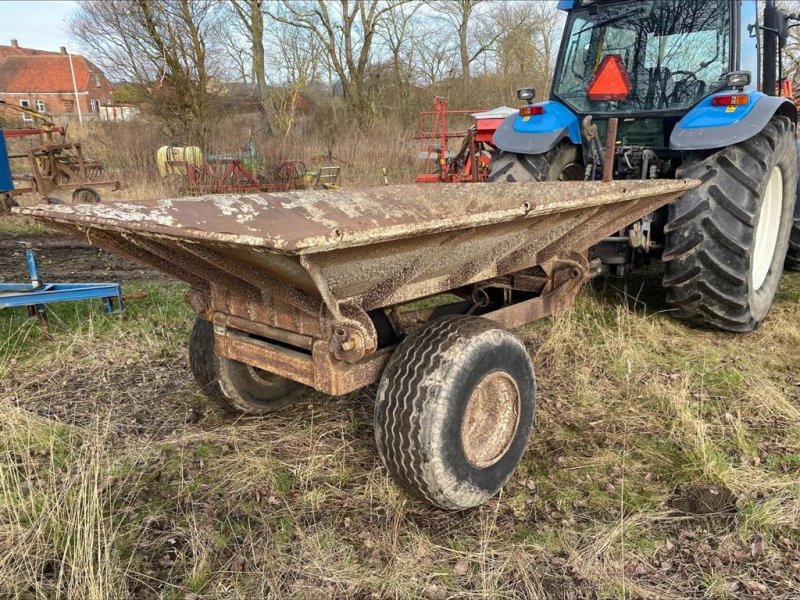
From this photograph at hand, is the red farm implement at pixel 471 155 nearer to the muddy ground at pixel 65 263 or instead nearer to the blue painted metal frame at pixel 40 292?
the muddy ground at pixel 65 263

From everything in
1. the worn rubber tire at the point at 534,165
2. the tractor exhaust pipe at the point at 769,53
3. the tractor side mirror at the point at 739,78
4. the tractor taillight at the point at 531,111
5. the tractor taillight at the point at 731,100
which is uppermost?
the tractor exhaust pipe at the point at 769,53

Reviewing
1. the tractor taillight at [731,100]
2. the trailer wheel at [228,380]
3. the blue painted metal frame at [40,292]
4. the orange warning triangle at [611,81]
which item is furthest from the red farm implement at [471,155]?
the trailer wheel at [228,380]

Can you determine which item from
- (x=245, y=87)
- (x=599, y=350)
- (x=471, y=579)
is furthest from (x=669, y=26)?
(x=245, y=87)

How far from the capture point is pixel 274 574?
201 cm

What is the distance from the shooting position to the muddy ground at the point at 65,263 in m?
5.72

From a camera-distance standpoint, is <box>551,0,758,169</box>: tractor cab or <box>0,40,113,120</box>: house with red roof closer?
<box>551,0,758,169</box>: tractor cab

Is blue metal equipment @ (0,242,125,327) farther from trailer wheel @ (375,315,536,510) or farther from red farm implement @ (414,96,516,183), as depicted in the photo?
red farm implement @ (414,96,516,183)

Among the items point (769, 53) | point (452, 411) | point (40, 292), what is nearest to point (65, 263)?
point (40, 292)

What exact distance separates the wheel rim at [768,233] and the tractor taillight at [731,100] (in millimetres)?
824

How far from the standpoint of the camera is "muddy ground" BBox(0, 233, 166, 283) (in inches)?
225

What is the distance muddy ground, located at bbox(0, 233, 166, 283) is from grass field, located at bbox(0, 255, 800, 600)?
7.25 feet

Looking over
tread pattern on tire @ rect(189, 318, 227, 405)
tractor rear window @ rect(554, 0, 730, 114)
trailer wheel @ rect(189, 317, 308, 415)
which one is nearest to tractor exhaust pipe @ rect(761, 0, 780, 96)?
tractor rear window @ rect(554, 0, 730, 114)

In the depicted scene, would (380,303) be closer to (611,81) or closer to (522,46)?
(611,81)

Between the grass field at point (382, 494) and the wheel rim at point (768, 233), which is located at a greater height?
the wheel rim at point (768, 233)
